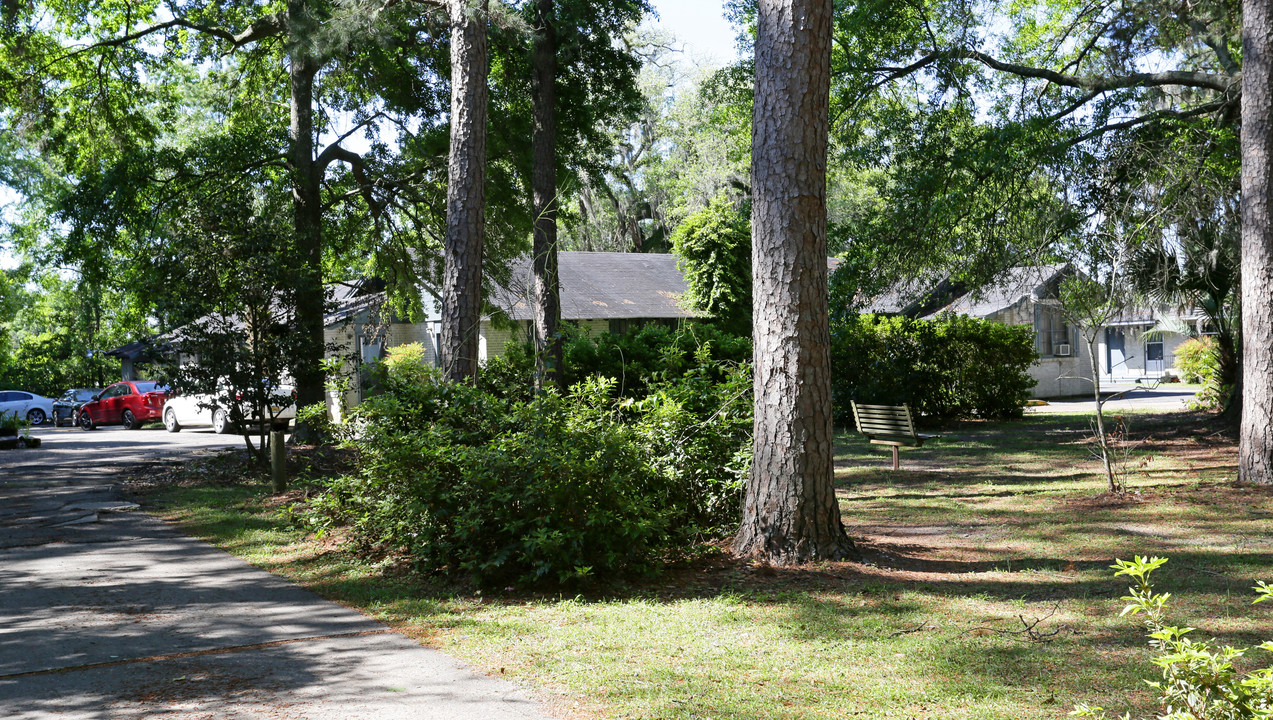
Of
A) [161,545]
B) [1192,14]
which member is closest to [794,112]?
[161,545]

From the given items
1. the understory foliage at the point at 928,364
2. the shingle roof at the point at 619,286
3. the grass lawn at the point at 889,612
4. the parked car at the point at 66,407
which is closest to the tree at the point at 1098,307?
the grass lawn at the point at 889,612

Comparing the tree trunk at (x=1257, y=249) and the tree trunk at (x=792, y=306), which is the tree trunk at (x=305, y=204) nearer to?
the tree trunk at (x=792, y=306)

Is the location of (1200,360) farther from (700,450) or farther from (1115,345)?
(1115,345)

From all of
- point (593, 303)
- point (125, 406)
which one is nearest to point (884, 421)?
point (593, 303)

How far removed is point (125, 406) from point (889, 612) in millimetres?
32758

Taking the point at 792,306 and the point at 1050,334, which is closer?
the point at 792,306

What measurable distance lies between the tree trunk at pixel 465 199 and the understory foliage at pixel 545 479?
2.11 metres

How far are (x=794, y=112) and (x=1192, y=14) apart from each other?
1214 cm

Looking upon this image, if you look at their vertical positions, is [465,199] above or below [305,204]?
below

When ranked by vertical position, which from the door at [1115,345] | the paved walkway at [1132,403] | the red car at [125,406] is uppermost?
the door at [1115,345]

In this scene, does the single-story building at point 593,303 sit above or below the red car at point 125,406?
above

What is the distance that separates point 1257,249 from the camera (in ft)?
34.1

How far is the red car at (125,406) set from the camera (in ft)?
104

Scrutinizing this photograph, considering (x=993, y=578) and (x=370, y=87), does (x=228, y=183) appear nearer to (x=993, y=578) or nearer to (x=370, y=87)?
(x=370, y=87)
